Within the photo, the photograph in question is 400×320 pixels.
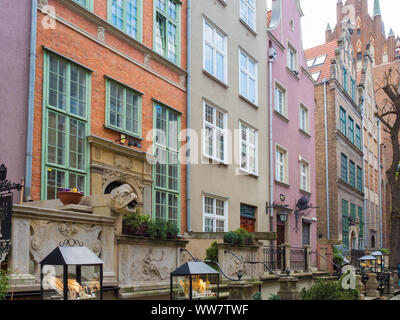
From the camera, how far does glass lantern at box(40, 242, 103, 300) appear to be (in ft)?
23.2

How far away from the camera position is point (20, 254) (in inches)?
310

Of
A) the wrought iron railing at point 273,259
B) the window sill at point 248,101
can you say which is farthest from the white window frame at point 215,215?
the window sill at point 248,101

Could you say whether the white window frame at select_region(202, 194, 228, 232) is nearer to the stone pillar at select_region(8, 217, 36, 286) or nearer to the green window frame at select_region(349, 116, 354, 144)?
the stone pillar at select_region(8, 217, 36, 286)

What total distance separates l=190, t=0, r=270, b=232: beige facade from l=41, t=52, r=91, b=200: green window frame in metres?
5.30

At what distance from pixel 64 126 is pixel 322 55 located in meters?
29.8

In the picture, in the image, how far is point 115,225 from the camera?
984 centimetres

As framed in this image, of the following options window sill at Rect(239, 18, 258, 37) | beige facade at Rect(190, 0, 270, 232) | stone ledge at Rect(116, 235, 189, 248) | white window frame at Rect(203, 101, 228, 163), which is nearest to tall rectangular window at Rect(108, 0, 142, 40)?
beige facade at Rect(190, 0, 270, 232)

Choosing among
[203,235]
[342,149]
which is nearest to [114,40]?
[203,235]

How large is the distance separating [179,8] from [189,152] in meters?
4.80

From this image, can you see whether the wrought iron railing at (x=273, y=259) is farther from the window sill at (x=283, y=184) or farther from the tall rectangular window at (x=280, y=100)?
the tall rectangular window at (x=280, y=100)

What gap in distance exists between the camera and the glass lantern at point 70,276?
7070 mm

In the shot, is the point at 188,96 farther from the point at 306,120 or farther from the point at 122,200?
the point at 306,120

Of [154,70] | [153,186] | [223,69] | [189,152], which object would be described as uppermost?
[223,69]
